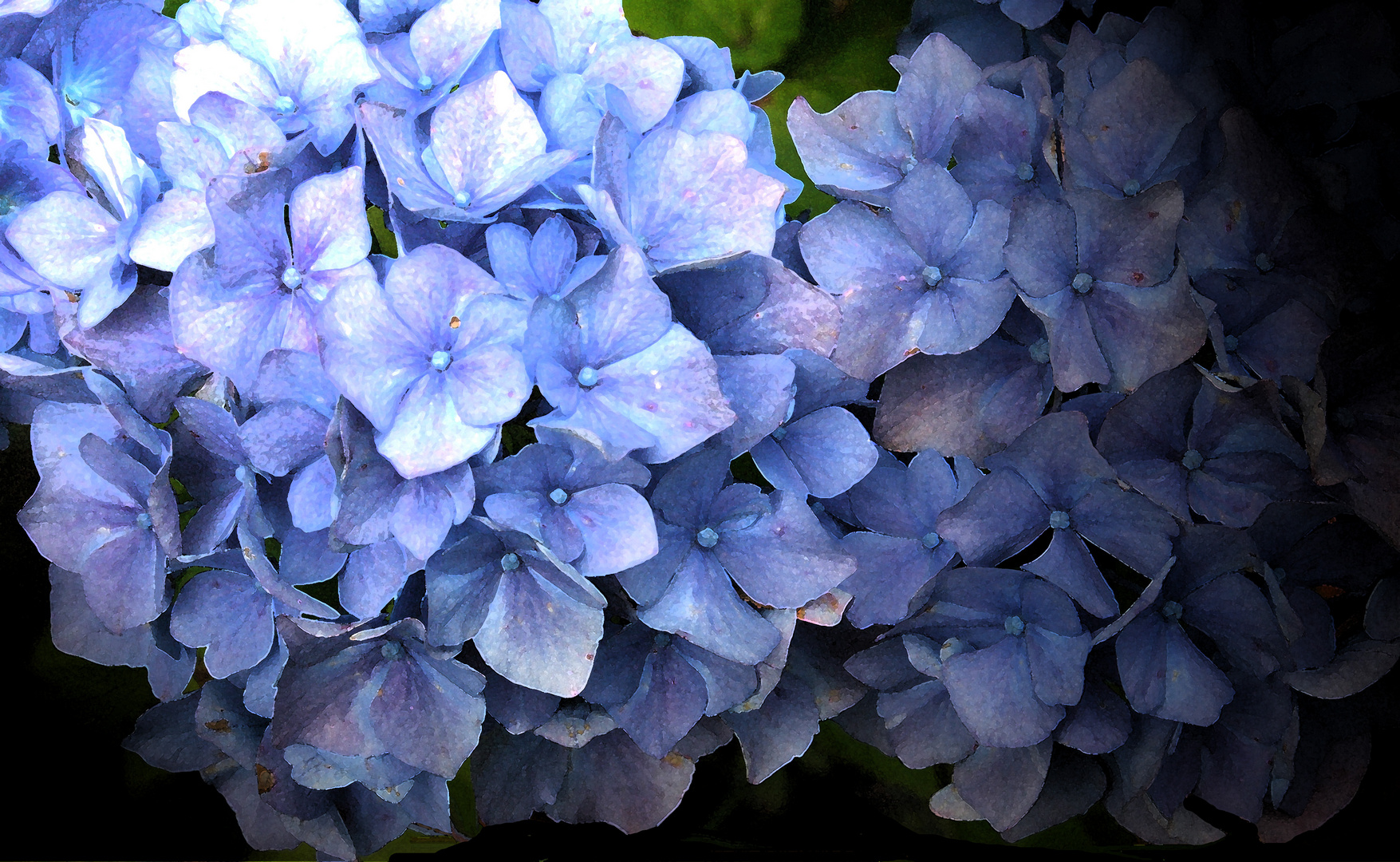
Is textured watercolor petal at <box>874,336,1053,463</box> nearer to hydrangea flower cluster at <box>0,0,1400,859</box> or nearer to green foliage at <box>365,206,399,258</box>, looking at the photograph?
hydrangea flower cluster at <box>0,0,1400,859</box>

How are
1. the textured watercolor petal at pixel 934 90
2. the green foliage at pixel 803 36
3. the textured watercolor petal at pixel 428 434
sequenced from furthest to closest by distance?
1. the green foliage at pixel 803 36
2. the textured watercolor petal at pixel 934 90
3. the textured watercolor petal at pixel 428 434

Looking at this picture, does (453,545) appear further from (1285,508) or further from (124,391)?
(1285,508)

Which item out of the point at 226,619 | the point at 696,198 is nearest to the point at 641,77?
the point at 696,198

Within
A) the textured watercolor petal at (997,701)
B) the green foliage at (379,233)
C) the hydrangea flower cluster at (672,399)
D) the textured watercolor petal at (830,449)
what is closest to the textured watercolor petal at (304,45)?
the hydrangea flower cluster at (672,399)

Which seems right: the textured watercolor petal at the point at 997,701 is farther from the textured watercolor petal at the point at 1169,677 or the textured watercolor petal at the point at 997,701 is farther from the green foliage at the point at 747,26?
the green foliage at the point at 747,26

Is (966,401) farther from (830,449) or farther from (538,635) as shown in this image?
(538,635)

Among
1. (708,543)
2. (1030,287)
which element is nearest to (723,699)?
(708,543)

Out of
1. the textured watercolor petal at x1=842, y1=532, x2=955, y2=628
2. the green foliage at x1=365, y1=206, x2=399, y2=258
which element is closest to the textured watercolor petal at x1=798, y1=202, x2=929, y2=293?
the textured watercolor petal at x1=842, y1=532, x2=955, y2=628

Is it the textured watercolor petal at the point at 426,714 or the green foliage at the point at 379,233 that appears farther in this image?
the green foliage at the point at 379,233
